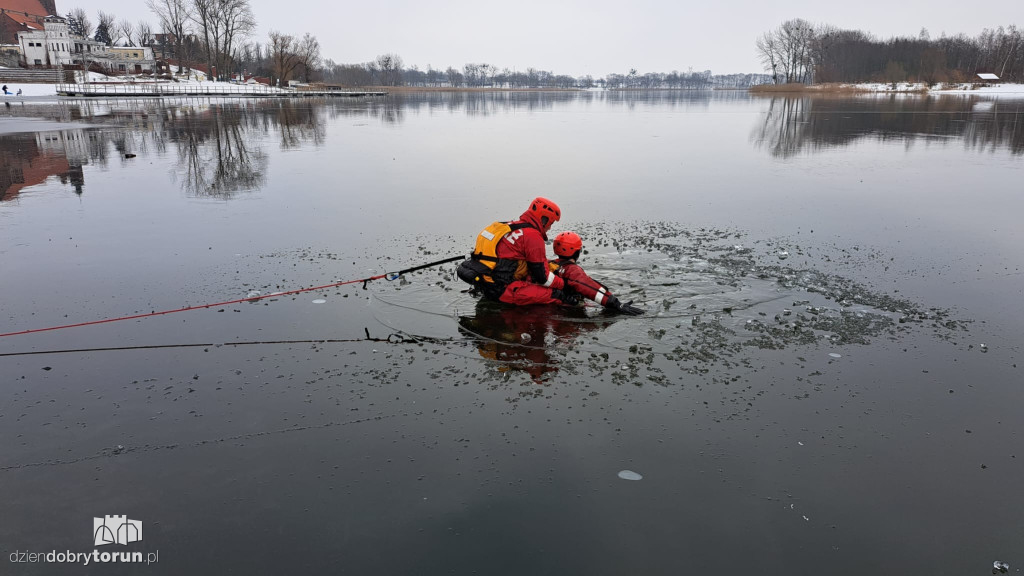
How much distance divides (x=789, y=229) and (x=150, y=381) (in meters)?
9.44

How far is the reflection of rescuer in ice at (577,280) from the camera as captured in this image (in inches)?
267

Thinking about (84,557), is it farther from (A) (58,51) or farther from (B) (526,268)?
(A) (58,51)

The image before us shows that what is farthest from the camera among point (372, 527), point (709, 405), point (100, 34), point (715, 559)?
point (100, 34)

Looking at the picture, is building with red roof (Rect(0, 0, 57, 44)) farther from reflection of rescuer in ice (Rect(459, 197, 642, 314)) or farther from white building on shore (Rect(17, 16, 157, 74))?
reflection of rescuer in ice (Rect(459, 197, 642, 314))

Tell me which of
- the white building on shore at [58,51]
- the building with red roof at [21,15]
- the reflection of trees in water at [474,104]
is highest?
the building with red roof at [21,15]

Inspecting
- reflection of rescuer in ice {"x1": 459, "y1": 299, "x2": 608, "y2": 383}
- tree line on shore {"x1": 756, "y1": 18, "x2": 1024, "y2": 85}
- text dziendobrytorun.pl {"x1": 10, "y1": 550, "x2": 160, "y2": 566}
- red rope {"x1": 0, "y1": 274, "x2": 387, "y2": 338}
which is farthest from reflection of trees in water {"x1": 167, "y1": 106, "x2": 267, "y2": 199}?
tree line on shore {"x1": 756, "y1": 18, "x2": 1024, "y2": 85}

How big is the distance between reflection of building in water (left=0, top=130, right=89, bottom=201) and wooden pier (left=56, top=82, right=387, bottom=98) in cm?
3888

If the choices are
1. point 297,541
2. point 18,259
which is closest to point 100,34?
point 18,259

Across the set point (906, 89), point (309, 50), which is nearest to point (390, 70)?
point (309, 50)

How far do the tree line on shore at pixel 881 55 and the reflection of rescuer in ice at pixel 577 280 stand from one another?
110m

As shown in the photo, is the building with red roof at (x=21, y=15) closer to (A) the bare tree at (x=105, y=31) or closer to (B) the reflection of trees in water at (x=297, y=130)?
(A) the bare tree at (x=105, y=31)

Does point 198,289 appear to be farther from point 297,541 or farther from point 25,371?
point 297,541

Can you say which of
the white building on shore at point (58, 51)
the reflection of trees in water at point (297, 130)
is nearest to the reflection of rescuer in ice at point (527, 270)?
the reflection of trees in water at point (297, 130)

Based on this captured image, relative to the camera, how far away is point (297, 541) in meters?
3.55
